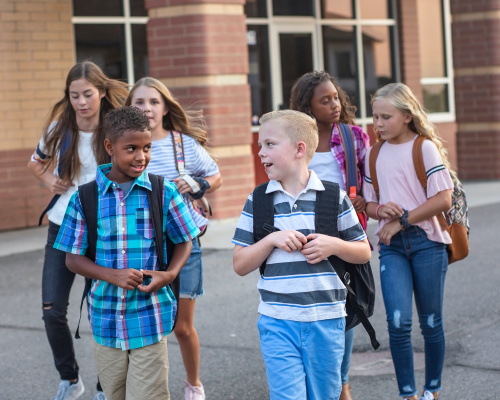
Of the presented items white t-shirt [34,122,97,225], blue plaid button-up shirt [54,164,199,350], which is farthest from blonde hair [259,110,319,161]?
white t-shirt [34,122,97,225]

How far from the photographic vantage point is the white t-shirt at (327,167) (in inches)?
200

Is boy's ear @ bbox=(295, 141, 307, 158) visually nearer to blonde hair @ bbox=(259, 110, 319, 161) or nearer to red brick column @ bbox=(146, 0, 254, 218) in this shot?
blonde hair @ bbox=(259, 110, 319, 161)

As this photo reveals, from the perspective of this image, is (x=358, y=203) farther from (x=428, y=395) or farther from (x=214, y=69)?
(x=214, y=69)

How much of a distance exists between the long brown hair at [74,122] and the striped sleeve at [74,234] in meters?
0.94

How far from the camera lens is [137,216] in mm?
4262

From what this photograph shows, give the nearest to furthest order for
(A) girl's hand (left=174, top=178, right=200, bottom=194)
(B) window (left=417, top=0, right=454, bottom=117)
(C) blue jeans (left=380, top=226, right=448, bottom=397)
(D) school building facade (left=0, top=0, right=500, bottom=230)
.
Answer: (C) blue jeans (left=380, top=226, right=448, bottom=397) < (A) girl's hand (left=174, top=178, right=200, bottom=194) < (D) school building facade (left=0, top=0, right=500, bottom=230) < (B) window (left=417, top=0, right=454, bottom=117)

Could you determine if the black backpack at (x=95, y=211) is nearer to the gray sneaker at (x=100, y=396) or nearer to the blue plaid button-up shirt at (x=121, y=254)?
the blue plaid button-up shirt at (x=121, y=254)

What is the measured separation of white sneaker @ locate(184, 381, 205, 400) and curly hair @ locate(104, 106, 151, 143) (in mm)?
1768

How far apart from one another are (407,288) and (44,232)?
7.84 metres

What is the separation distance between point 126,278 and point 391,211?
5.19ft

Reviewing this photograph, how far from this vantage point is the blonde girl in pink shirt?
493 cm

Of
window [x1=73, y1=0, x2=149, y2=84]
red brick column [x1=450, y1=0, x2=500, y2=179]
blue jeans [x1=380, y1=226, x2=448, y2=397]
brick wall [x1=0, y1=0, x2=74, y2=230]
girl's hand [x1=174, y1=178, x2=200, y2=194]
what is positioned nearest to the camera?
blue jeans [x1=380, y1=226, x2=448, y2=397]

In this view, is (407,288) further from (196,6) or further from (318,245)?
(196,6)

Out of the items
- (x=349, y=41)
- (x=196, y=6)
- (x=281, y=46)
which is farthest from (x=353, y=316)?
(x=349, y=41)
